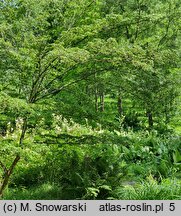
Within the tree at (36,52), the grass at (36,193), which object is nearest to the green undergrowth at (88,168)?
the grass at (36,193)

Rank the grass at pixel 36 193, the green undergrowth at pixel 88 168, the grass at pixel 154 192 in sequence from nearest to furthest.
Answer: the green undergrowth at pixel 88 168, the grass at pixel 154 192, the grass at pixel 36 193

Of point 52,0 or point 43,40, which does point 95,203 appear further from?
point 52,0

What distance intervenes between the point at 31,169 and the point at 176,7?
8.35 m

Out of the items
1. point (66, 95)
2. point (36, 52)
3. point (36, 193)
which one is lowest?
point (36, 193)

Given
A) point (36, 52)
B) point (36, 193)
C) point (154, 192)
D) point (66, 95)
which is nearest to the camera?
point (36, 52)

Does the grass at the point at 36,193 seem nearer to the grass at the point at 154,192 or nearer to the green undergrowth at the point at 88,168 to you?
the green undergrowth at the point at 88,168

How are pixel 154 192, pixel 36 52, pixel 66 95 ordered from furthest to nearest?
pixel 66 95 < pixel 154 192 < pixel 36 52

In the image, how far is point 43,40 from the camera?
4.77 m

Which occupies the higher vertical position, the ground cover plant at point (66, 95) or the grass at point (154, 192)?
the ground cover plant at point (66, 95)

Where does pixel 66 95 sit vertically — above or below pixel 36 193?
above

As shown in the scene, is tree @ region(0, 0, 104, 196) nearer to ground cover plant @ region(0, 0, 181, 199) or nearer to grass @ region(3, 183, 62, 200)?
ground cover plant @ region(0, 0, 181, 199)

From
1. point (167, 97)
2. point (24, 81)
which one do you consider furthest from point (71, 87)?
point (167, 97)

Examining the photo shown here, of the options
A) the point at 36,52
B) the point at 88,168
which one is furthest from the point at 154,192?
the point at 36,52

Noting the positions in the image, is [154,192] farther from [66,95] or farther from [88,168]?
[66,95]
